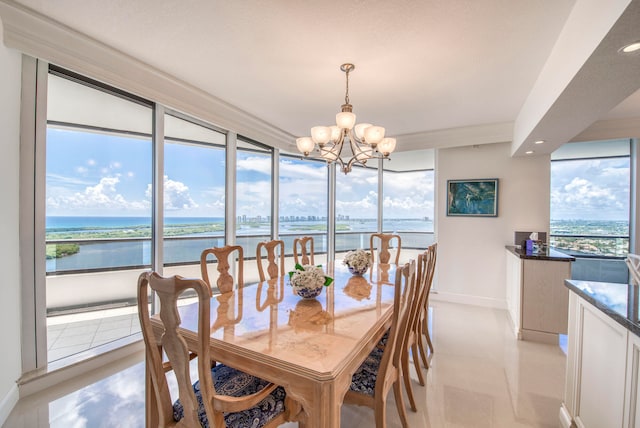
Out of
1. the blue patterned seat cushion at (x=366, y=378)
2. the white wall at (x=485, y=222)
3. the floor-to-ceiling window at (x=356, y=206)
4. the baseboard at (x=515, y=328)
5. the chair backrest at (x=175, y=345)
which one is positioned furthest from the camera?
the floor-to-ceiling window at (x=356, y=206)

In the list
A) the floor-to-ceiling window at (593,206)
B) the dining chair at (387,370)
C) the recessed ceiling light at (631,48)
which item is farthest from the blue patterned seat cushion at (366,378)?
the floor-to-ceiling window at (593,206)

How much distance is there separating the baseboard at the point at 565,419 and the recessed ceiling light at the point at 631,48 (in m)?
2.12

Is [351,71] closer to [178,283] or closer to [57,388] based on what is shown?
[178,283]

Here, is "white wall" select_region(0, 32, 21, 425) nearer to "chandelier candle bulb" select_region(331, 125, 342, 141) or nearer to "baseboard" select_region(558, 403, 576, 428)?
"chandelier candle bulb" select_region(331, 125, 342, 141)

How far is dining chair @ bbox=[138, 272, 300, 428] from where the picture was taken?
1019mm

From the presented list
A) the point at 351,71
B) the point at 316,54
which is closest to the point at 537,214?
the point at 351,71

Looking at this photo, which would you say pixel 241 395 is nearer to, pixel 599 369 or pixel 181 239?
pixel 599 369

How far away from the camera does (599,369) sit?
145cm

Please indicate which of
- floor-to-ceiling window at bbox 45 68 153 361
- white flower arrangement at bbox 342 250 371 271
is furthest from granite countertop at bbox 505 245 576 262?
floor-to-ceiling window at bbox 45 68 153 361

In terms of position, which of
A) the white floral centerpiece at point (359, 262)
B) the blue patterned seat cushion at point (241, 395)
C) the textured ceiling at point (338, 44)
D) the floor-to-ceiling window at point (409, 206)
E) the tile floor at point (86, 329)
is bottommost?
the tile floor at point (86, 329)

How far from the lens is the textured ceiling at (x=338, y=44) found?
1.71m

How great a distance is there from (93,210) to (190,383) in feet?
7.28

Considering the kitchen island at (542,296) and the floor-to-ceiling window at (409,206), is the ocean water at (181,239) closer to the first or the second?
the floor-to-ceiling window at (409,206)

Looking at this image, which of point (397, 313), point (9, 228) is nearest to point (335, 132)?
point (397, 313)
